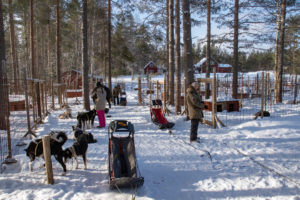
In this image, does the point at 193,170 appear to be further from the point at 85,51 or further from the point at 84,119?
the point at 85,51

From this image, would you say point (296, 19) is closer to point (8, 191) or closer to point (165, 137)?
point (165, 137)

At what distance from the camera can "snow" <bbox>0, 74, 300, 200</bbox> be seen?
3.60 m

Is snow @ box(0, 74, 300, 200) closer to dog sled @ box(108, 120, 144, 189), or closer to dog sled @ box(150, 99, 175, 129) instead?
dog sled @ box(108, 120, 144, 189)

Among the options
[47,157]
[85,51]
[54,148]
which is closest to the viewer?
[47,157]

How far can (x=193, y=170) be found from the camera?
4.53m

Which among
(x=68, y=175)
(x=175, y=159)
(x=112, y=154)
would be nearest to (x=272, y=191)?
(x=175, y=159)

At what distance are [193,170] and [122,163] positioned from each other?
4.77 ft

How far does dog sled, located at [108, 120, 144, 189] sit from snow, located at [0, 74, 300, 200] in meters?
0.19

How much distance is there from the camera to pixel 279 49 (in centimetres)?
1478

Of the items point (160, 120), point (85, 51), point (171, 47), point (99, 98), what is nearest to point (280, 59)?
point (171, 47)

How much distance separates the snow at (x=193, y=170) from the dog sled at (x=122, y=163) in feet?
0.62

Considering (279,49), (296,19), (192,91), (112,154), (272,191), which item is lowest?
(272,191)

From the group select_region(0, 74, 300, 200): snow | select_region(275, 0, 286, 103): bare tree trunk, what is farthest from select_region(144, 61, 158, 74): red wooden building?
select_region(0, 74, 300, 200): snow

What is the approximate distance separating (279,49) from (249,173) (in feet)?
43.5
